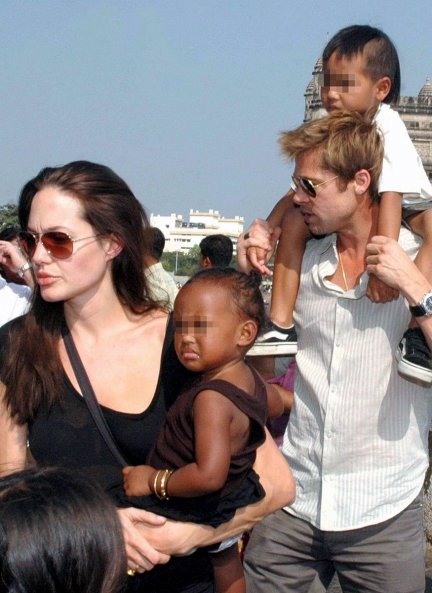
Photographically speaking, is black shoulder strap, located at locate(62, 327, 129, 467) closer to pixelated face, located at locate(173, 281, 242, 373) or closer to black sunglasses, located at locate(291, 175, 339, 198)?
pixelated face, located at locate(173, 281, 242, 373)

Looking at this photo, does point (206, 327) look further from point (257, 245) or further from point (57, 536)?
point (57, 536)

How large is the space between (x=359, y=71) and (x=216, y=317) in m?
1.28

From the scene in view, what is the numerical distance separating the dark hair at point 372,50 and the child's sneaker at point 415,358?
1075 millimetres

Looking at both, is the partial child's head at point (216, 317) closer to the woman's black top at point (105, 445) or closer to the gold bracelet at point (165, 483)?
the woman's black top at point (105, 445)

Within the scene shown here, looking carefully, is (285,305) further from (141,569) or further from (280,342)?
(141,569)

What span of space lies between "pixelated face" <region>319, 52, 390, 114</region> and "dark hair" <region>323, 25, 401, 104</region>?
23mm

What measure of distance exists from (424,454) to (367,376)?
372 mm

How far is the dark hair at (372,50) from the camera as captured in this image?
414cm

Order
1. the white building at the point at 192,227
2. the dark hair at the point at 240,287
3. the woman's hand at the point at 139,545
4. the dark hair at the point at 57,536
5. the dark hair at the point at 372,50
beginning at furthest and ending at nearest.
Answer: the white building at the point at 192,227 → the dark hair at the point at 372,50 → the dark hair at the point at 240,287 → the woman's hand at the point at 139,545 → the dark hair at the point at 57,536

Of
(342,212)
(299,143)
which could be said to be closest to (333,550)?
(342,212)

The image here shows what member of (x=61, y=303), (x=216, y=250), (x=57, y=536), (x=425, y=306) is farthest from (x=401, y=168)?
(x=216, y=250)

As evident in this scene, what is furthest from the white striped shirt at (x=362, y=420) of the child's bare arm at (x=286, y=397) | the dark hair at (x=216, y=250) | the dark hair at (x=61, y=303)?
the dark hair at (x=216, y=250)

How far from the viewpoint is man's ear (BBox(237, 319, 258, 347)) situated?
3.45m

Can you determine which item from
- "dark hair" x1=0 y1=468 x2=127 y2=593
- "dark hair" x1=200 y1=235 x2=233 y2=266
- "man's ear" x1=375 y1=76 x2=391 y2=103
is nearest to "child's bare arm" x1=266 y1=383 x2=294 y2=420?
"man's ear" x1=375 y1=76 x2=391 y2=103
